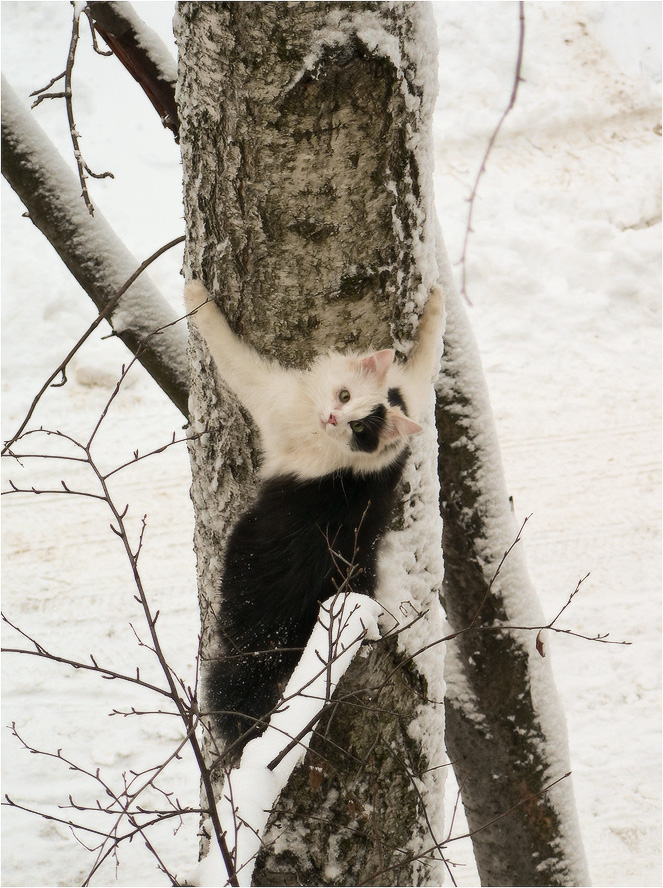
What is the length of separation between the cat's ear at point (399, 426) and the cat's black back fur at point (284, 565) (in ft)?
0.25

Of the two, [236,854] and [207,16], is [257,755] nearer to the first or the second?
[236,854]

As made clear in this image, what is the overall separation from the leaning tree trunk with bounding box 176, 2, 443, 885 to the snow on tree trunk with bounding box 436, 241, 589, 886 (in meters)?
0.81

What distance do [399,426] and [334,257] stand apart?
0.54 metres

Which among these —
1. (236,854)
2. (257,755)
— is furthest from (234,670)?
(236,854)

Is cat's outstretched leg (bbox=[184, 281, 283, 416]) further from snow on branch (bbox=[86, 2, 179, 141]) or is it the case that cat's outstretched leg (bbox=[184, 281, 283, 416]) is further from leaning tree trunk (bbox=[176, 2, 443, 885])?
snow on branch (bbox=[86, 2, 179, 141])

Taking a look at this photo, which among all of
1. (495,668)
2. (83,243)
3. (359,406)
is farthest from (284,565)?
(83,243)

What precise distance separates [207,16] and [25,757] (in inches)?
162

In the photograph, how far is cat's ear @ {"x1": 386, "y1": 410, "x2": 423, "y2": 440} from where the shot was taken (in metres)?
2.19

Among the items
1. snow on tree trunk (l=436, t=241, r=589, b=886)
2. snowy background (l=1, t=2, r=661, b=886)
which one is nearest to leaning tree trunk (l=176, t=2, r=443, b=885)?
snow on tree trunk (l=436, t=241, r=589, b=886)

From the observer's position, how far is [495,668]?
3102mm

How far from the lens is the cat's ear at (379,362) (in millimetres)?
2143

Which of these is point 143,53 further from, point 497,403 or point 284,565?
point 497,403

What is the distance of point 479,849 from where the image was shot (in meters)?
3.27

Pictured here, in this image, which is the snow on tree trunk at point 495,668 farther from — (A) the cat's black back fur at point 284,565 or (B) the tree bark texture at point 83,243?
(B) the tree bark texture at point 83,243
